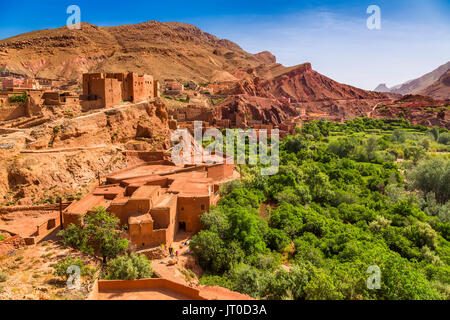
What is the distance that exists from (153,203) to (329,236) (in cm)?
1145

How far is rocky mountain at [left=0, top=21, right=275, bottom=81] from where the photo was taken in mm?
75375

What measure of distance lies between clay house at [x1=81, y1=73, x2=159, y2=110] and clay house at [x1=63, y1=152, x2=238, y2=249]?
9.95 metres

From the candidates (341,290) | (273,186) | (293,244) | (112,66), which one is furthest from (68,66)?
(341,290)

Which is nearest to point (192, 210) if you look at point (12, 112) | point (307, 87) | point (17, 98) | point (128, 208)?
point (128, 208)

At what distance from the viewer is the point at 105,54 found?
89812mm

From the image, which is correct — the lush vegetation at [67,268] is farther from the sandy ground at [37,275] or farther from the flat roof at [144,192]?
the flat roof at [144,192]

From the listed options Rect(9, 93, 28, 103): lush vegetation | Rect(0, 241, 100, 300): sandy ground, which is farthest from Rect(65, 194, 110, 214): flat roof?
Rect(9, 93, 28, 103): lush vegetation

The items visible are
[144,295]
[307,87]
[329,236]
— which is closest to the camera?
[144,295]

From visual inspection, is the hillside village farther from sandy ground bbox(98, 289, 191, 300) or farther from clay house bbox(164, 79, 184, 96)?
clay house bbox(164, 79, 184, 96)

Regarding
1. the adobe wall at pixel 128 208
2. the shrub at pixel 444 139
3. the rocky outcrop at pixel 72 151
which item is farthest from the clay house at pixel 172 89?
the shrub at pixel 444 139

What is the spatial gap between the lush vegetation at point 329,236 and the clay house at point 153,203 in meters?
1.43

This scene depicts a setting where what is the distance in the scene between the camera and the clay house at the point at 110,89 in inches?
1148

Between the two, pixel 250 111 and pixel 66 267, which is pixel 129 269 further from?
pixel 250 111

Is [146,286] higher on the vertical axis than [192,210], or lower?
lower
